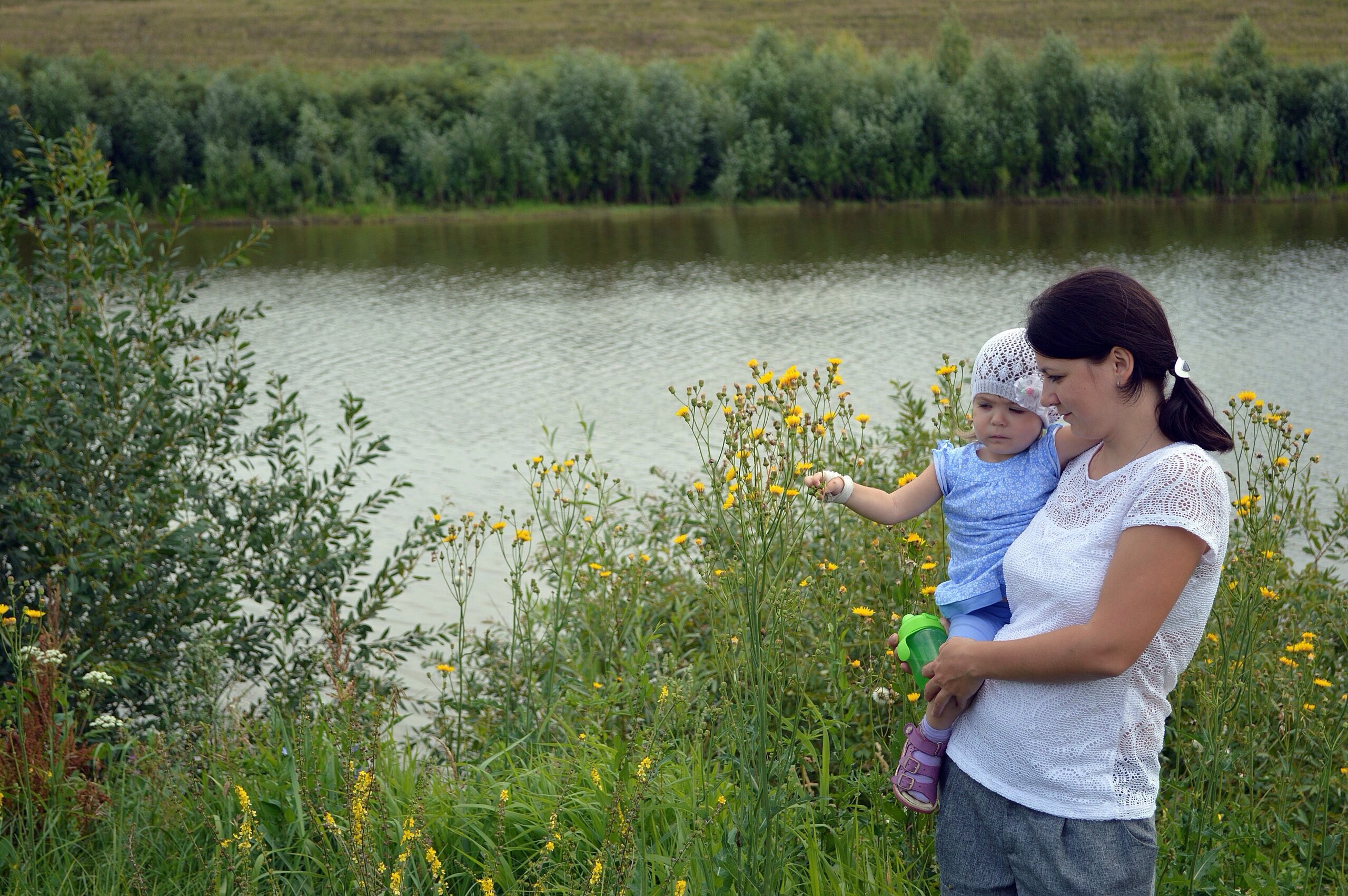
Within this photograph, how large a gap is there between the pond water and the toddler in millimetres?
5398

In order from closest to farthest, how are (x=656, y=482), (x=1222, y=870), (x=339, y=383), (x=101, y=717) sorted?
(x=1222, y=870) < (x=101, y=717) < (x=656, y=482) < (x=339, y=383)

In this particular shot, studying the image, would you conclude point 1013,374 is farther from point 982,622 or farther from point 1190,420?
point 982,622

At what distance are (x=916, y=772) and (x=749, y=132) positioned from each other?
45.2m

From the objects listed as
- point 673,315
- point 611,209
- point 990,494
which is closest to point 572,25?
point 611,209

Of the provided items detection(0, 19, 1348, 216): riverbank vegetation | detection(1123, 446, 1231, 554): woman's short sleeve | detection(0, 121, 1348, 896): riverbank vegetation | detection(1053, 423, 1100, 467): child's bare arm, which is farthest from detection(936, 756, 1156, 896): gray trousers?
detection(0, 19, 1348, 216): riverbank vegetation

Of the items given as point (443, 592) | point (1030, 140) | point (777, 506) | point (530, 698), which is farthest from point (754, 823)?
point (1030, 140)

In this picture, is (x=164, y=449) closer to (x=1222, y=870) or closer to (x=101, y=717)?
(x=101, y=717)

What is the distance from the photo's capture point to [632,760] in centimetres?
306

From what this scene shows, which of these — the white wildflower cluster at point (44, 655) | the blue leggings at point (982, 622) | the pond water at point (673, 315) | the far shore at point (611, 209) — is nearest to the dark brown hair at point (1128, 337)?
the blue leggings at point (982, 622)

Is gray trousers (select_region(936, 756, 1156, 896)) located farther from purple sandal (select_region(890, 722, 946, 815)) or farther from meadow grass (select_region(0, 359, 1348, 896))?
meadow grass (select_region(0, 359, 1348, 896))

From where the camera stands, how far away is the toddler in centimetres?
217

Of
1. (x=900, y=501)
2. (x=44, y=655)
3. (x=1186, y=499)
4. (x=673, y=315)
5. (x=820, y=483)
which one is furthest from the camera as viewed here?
(x=673, y=315)

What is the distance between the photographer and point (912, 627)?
2.26m

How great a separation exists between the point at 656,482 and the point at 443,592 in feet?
8.80
